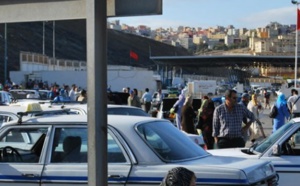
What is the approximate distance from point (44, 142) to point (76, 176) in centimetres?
65

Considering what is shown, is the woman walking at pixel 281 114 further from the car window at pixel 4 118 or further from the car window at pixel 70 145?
the car window at pixel 70 145

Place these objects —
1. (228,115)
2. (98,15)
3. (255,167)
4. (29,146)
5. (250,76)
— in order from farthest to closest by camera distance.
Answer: (250,76), (228,115), (29,146), (255,167), (98,15)

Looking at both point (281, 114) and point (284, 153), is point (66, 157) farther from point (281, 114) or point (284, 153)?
point (281, 114)

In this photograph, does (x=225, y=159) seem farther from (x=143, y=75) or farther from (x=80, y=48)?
(x=80, y=48)

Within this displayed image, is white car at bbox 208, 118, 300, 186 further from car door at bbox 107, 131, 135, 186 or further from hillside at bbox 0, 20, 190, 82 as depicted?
hillside at bbox 0, 20, 190, 82

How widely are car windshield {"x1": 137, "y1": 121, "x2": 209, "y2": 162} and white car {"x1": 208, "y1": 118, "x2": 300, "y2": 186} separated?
1.65 meters

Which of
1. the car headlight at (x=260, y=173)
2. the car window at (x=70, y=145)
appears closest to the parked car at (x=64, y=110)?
the car window at (x=70, y=145)

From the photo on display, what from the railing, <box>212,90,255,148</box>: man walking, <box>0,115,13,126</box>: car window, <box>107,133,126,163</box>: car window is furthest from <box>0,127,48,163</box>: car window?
the railing

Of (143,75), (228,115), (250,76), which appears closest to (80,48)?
(250,76)

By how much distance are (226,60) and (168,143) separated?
99622 millimetres

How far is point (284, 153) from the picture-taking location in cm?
907

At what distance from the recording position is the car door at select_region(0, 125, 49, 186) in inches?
283

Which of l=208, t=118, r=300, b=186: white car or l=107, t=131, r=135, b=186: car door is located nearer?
l=107, t=131, r=135, b=186: car door

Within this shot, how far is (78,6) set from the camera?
4.36 m
